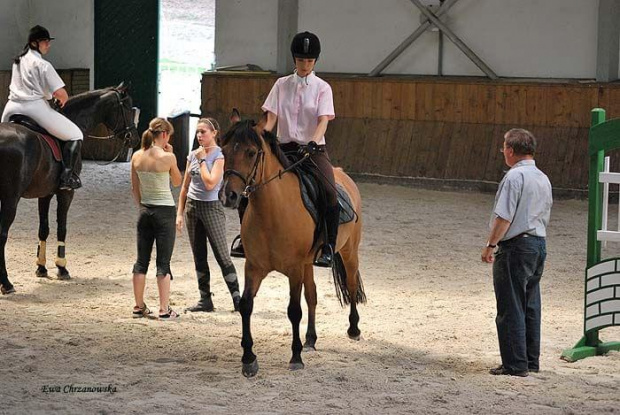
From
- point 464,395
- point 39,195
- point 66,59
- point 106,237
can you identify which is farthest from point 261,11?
point 464,395

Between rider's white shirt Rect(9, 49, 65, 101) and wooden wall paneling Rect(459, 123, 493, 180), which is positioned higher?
rider's white shirt Rect(9, 49, 65, 101)

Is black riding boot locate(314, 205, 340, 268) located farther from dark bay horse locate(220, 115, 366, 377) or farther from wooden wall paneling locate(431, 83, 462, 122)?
wooden wall paneling locate(431, 83, 462, 122)

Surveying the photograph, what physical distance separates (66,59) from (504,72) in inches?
326

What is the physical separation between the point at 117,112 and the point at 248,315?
442cm

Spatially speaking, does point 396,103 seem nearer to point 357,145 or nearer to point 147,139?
point 357,145

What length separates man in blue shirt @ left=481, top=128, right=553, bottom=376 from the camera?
19.6 feet

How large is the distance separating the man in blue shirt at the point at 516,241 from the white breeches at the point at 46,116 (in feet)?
15.2

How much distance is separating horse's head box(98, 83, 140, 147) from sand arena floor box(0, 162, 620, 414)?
1273mm

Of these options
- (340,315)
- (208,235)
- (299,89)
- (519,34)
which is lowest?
(340,315)

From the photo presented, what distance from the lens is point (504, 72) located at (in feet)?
51.1

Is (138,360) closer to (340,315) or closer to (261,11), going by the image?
(340,315)

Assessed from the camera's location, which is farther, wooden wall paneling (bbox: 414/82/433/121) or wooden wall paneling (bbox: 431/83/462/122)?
wooden wall paneling (bbox: 414/82/433/121)

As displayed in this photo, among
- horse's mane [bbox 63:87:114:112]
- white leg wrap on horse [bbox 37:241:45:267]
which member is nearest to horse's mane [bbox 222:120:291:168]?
white leg wrap on horse [bbox 37:241:45:267]

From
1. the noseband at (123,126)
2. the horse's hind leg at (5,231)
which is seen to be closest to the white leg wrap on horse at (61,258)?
the horse's hind leg at (5,231)
